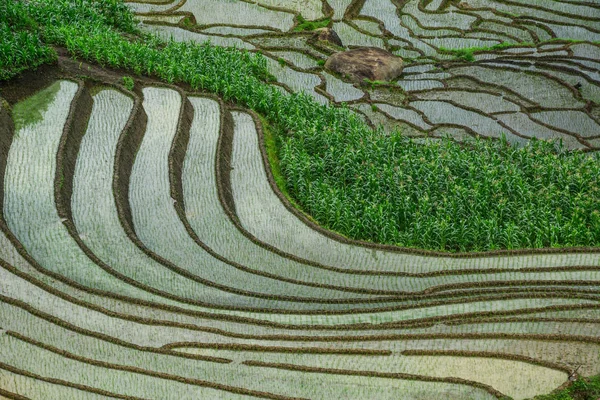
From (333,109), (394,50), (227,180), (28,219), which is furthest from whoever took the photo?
(394,50)

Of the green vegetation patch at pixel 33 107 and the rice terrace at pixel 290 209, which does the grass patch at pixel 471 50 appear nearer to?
the rice terrace at pixel 290 209

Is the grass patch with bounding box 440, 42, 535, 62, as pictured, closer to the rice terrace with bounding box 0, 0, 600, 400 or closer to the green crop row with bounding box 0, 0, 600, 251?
the rice terrace with bounding box 0, 0, 600, 400

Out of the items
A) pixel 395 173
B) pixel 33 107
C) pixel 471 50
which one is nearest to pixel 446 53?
pixel 471 50

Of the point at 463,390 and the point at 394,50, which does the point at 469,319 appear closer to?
the point at 463,390

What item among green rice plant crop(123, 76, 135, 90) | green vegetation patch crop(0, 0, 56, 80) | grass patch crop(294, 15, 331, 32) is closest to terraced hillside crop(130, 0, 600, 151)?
grass patch crop(294, 15, 331, 32)

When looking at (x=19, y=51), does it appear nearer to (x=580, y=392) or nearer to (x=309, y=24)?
(x=309, y=24)

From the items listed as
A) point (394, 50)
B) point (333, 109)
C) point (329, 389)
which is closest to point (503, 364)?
point (329, 389)
